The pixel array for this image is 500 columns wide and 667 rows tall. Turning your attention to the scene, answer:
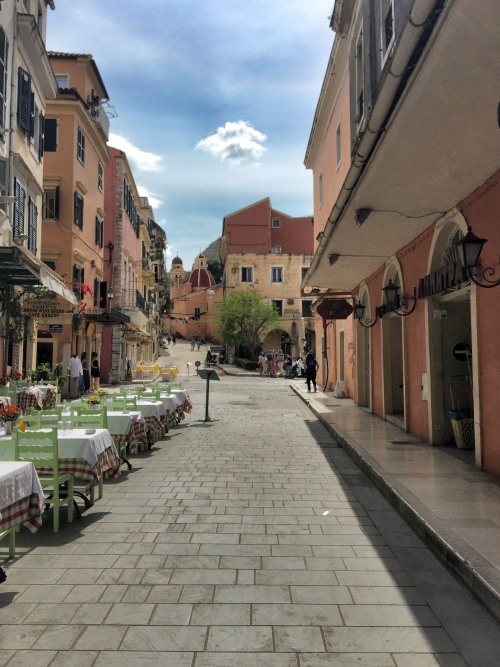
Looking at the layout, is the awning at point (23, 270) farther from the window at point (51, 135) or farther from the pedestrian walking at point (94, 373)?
the window at point (51, 135)

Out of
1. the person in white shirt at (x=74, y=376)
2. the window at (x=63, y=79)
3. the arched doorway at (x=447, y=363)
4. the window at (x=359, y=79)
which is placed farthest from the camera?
the window at (x=63, y=79)

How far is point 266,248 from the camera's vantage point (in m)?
55.8

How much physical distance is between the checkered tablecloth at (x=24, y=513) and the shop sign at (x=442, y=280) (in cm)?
531

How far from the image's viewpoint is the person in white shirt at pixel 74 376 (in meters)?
18.5

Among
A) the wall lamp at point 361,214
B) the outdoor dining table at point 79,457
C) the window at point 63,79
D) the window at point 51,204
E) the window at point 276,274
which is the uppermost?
the window at point 63,79

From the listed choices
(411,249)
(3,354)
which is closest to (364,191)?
(411,249)

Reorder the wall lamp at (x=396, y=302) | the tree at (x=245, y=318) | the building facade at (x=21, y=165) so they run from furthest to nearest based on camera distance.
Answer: the tree at (x=245, y=318) < the building facade at (x=21, y=165) < the wall lamp at (x=396, y=302)

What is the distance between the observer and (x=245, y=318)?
45219 millimetres

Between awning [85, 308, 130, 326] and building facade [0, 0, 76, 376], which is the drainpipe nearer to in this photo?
building facade [0, 0, 76, 376]

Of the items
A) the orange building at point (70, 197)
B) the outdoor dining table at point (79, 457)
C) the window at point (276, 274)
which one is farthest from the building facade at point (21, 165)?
the window at point (276, 274)

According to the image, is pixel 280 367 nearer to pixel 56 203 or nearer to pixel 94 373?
pixel 94 373

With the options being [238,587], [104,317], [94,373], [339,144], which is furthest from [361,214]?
[94,373]

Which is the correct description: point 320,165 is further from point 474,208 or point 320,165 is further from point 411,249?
point 474,208

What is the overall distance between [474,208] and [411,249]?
3.01 meters
